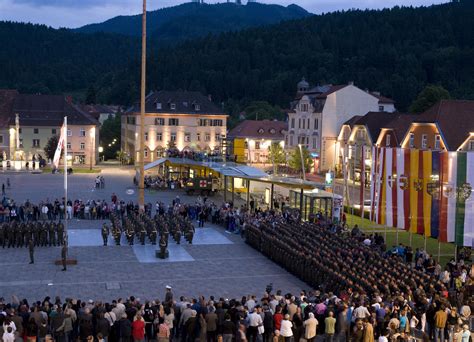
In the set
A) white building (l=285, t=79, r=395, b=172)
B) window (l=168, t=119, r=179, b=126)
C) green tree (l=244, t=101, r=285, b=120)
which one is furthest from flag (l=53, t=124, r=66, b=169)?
green tree (l=244, t=101, r=285, b=120)

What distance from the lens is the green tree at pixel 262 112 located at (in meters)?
127

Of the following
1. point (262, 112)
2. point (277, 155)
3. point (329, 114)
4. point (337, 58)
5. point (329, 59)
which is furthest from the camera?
point (337, 58)

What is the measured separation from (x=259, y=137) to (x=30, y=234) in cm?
6755

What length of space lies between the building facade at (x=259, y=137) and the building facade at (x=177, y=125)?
4714mm

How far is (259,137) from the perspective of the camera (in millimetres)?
98250

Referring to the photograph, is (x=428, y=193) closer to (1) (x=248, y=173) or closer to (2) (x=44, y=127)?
(1) (x=248, y=173)

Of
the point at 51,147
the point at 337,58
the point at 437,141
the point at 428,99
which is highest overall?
the point at 337,58

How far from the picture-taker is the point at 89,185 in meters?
61.4

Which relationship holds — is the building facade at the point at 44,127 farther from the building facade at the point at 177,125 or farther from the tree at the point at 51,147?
the building facade at the point at 177,125

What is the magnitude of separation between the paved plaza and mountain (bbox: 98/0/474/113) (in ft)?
361

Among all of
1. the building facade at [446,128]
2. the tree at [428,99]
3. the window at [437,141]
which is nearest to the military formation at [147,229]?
the building facade at [446,128]

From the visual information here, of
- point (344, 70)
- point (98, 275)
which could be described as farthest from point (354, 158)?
point (344, 70)

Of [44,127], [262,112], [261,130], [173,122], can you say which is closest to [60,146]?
[44,127]

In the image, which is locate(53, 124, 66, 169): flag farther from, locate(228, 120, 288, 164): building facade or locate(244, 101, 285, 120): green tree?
locate(244, 101, 285, 120): green tree
